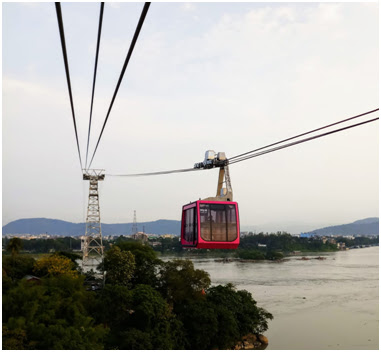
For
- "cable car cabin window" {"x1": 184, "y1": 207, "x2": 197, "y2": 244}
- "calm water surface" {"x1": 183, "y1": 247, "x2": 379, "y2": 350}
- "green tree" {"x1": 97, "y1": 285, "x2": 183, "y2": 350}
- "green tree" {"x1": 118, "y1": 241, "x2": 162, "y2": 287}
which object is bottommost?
"calm water surface" {"x1": 183, "y1": 247, "x2": 379, "y2": 350}

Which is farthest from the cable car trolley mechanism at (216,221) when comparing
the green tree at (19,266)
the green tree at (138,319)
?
the green tree at (19,266)

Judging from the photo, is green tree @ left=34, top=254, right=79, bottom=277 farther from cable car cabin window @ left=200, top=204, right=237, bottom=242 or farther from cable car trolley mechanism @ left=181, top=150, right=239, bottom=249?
cable car cabin window @ left=200, top=204, right=237, bottom=242

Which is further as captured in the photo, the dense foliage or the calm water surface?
the calm water surface

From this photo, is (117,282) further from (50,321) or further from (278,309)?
(278,309)

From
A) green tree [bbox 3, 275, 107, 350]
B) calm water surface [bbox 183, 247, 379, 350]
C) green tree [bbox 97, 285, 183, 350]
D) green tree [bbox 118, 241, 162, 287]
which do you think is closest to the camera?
green tree [bbox 3, 275, 107, 350]

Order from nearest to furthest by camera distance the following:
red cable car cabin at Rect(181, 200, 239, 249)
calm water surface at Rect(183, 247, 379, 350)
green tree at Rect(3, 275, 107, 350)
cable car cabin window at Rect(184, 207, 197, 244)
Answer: red cable car cabin at Rect(181, 200, 239, 249)
cable car cabin window at Rect(184, 207, 197, 244)
green tree at Rect(3, 275, 107, 350)
calm water surface at Rect(183, 247, 379, 350)

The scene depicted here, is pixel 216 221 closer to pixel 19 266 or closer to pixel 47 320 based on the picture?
pixel 47 320

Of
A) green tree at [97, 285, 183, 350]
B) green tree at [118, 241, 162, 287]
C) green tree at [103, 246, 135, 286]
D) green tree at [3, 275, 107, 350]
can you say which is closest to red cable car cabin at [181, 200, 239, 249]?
green tree at [3, 275, 107, 350]
